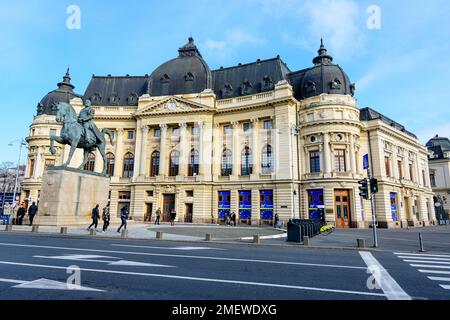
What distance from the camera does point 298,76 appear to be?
4697cm

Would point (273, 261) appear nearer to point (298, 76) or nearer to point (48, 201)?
point (48, 201)

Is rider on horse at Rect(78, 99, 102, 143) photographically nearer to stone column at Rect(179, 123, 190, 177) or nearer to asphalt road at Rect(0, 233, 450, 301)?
asphalt road at Rect(0, 233, 450, 301)

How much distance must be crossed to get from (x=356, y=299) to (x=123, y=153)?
49.1 m

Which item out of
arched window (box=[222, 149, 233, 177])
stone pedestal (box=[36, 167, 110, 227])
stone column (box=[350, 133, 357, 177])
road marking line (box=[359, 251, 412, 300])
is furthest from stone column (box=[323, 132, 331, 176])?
road marking line (box=[359, 251, 412, 300])

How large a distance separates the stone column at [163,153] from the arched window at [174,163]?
952mm

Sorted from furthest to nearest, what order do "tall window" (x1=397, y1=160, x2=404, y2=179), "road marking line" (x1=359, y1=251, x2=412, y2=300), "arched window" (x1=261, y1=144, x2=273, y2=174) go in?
"tall window" (x1=397, y1=160, x2=404, y2=179), "arched window" (x1=261, y1=144, x2=273, y2=174), "road marking line" (x1=359, y1=251, x2=412, y2=300)

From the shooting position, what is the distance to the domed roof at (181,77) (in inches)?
1911

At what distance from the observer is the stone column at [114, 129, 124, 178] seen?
49062mm

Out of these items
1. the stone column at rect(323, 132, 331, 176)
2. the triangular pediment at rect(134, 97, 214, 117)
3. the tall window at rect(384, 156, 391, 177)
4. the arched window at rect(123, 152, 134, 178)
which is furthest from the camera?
the arched window at rect(123, 152, 134, 178)

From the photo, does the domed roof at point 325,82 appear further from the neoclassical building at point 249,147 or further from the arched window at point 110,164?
the arched window at point 110,164

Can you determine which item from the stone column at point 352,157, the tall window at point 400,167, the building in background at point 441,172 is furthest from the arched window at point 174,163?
the building in background at point 441,172

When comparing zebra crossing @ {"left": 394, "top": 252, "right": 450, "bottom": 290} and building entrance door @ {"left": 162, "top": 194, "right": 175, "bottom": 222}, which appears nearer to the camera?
zebra crossing @ {"left": 394, "top": 252, "right": 450, "bottom": 290}

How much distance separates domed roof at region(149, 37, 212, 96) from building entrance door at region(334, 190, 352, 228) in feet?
88.2

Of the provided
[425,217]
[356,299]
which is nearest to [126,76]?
[356,299]
